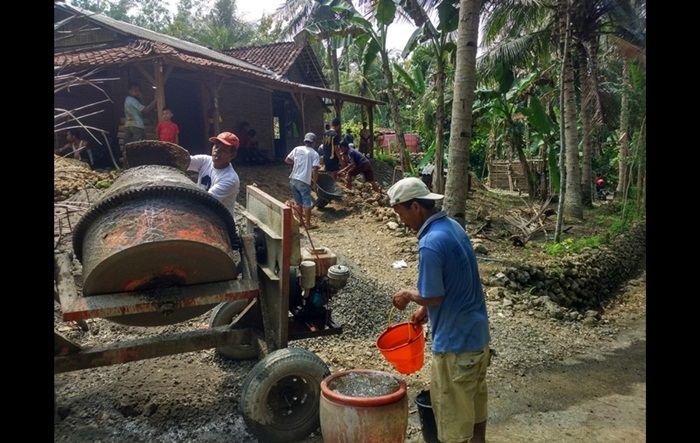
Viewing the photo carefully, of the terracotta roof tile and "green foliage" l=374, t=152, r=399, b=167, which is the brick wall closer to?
the terracotta roof tile

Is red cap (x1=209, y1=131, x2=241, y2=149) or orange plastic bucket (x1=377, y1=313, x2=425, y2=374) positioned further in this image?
red cap (x1=209, y1=131, x2=241, y2=149)

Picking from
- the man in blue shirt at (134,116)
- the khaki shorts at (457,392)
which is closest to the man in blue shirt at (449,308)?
the khaki shorts at (457,392)

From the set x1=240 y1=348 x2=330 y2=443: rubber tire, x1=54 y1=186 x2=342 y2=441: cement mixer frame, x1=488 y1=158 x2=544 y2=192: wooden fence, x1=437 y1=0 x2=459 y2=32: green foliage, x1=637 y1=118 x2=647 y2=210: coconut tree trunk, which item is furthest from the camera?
x1=488 y1=158 x2=544 y2=192: wooden fence

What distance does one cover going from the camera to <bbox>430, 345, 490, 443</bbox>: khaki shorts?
10.6 feet

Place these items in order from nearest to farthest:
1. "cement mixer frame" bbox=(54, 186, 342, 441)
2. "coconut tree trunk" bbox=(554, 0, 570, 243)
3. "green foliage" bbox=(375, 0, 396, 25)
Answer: "cement mixer frame" bbox=(54, 186, 342, 441)
"coconut tree trunk" bbox=(554, 0, 570, 243)
"green foliage" bbox=(375, 0, 396, 25)

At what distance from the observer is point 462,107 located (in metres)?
7.09

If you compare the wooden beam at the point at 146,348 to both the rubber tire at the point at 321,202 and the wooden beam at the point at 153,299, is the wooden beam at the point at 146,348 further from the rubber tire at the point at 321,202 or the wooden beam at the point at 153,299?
the rubber tire at the point at 321,202

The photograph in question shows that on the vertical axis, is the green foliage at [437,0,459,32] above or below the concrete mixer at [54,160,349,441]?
above

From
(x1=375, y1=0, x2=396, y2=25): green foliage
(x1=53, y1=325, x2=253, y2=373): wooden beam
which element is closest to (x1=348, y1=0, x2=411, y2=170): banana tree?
(x1=375, y1=0, x2=396, y2=25): green foliage

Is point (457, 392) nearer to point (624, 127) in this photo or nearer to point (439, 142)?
point (439, 142)

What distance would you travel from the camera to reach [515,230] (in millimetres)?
11883

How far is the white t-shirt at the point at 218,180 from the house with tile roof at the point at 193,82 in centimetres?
347

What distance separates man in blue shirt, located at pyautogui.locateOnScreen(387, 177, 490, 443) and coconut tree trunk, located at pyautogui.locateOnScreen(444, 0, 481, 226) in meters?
3.88

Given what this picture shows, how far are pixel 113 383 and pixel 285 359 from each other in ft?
6.17
